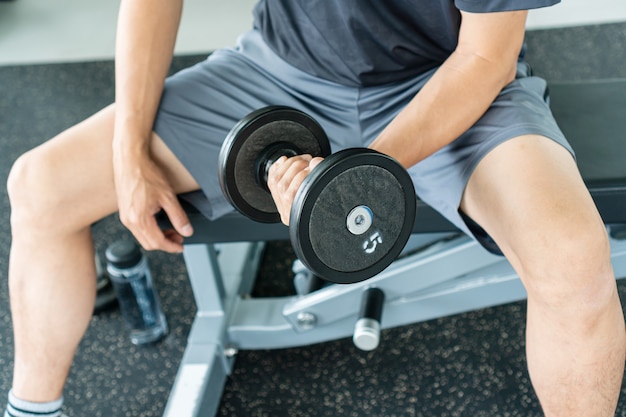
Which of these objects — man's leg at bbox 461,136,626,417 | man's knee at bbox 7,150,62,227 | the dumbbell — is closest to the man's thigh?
man's leg at bbox 461,136,626,417

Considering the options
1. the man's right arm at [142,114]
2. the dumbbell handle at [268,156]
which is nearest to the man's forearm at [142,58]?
the man's right arm at [142,114]

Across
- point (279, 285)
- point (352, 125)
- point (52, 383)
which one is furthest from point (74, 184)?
point (279, 285)

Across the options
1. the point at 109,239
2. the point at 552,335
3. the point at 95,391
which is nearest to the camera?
Result: the point at 552,335

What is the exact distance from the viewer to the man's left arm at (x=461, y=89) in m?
1.07

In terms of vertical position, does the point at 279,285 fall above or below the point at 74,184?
below

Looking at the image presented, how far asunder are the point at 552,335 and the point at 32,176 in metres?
0.78

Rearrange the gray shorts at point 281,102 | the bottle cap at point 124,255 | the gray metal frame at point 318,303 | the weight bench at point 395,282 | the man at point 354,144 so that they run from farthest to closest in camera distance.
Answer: the bottle cap at point 124,255
the gray metal frame at point 318,303
the weight bench at point 395,282
the gray shorts at point 281,102
the man at point 354,144

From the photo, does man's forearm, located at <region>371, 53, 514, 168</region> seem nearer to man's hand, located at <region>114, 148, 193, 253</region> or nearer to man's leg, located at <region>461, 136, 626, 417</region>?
man's leg, located at <region>461, 136, 626, 417</region>

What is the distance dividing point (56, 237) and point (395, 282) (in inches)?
22.7

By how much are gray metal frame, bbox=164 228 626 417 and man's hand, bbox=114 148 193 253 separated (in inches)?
4.3

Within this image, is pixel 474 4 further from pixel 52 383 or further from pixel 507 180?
pixel 52 383

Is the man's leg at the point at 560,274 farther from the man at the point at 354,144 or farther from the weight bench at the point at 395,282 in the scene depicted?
the weight bench at the point at 395,282

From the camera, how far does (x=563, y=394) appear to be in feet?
3.31

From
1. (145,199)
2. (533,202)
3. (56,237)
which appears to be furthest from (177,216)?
(533,202)
